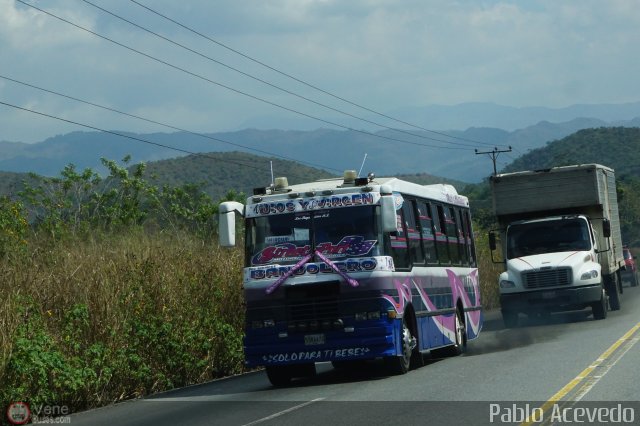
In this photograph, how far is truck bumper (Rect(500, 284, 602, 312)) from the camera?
1006 inches

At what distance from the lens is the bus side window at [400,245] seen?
15930 millimetres

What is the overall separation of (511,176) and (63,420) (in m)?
16.9

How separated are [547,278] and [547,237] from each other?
1387 mm

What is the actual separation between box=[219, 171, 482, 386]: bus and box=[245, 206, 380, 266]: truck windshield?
0.05 feet

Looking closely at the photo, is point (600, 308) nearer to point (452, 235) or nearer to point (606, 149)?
point (452, 235)

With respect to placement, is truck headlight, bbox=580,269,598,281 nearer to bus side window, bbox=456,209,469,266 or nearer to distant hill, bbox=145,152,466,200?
bus side window, bbox=456,209,469,266

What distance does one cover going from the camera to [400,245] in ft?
53.5

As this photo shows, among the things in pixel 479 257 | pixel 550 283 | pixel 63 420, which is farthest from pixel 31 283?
pixel 479 257

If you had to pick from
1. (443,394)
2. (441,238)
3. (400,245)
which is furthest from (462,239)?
(443,394)

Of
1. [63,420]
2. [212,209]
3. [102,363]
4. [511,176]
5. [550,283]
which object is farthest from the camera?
[212,209]

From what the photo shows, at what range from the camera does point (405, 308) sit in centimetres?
1614

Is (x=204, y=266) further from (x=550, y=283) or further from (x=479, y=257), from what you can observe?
(x=479, y=257)

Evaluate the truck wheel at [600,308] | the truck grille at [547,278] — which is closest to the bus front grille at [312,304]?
the truck grille at [547,278]

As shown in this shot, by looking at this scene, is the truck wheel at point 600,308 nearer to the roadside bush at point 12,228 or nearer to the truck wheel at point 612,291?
the truck wheel at point 612,291
